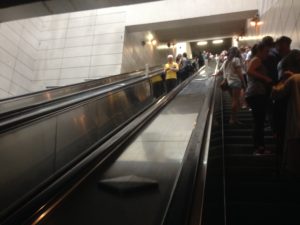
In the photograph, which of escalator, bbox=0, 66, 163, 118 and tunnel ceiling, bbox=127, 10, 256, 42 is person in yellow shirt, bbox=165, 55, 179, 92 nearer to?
escalator, bbox=0, 66, 163, 118

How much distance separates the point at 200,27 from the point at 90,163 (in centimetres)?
1361

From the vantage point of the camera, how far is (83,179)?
350cm

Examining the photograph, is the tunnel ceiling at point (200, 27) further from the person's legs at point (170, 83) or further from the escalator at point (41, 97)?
the escalator at point (41, 97)

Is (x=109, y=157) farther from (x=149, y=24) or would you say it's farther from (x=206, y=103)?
(x=149, y=24)

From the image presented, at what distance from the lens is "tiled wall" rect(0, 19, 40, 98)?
11016 mm

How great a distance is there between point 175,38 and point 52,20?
6.97m

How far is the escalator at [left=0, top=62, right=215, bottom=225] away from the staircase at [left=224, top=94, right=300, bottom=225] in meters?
0.51

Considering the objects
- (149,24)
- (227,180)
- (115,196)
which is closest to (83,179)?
(115,196)

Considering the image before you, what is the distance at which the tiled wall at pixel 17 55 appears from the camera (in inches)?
434

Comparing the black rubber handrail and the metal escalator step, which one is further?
the metal escalator step

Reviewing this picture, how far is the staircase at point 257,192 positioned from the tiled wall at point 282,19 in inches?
95.9

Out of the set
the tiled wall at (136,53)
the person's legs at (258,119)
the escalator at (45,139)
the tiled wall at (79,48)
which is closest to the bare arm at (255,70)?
the person's legs at (258,119)

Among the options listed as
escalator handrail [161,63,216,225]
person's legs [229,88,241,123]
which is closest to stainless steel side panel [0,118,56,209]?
escalator handrail [161,63,216,225]

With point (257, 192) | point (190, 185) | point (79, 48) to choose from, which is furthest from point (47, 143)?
point (79, 48)
